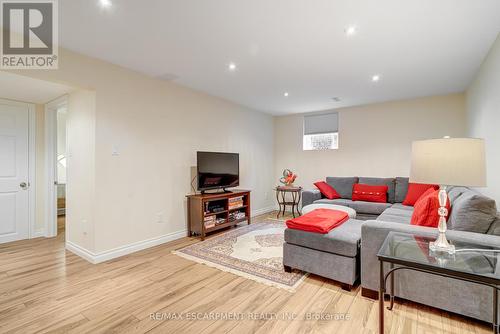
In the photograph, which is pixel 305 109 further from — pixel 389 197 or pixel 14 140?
pixel 14 140

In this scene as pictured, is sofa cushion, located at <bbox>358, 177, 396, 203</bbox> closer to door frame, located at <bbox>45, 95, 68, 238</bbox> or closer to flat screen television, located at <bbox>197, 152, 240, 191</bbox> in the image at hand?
flat screen television, located at <bbox>197, 152, 240, 191</bbox>

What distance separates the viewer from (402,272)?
1.92 metres

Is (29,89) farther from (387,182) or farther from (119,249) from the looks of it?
(387,182)

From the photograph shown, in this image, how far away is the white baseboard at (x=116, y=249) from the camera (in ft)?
9.36

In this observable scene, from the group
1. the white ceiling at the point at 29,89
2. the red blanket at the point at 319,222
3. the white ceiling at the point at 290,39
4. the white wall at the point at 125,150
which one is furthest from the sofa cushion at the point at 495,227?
the white ceiling at the point at 29,89

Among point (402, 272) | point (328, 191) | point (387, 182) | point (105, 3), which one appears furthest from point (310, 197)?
point (105, 3)

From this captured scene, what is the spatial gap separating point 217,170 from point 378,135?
3.32 metres

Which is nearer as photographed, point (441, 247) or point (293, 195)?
point (441, 247)

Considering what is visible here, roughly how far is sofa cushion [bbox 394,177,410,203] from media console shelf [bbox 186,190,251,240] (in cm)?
267

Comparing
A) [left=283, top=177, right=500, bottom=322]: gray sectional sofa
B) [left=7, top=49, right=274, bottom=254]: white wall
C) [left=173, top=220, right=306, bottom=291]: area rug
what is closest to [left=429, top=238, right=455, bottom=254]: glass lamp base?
[left=283, top=177, right=500, bottom=322]: gray sectional sofa

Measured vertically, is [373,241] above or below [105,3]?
below

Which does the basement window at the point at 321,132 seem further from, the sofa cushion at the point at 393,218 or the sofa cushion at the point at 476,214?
the sofa cushion at the point at 476,214

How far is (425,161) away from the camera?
1.55 meters

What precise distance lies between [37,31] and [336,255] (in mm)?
3524
